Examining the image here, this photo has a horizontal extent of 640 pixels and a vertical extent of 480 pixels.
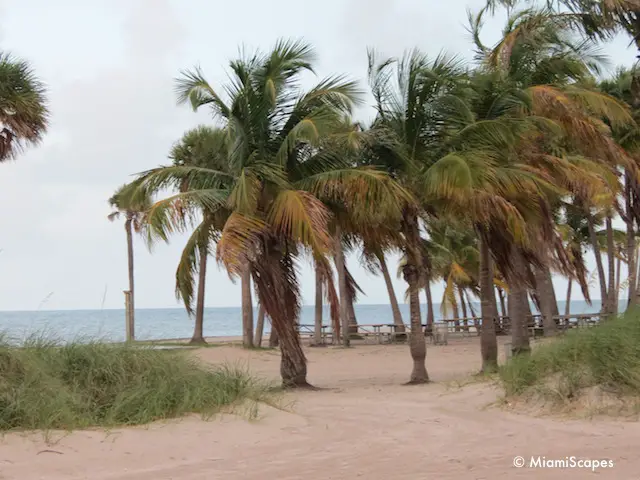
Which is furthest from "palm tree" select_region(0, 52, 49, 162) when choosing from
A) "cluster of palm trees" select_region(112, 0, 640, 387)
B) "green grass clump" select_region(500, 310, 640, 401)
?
"green grass clump" select_region(500, 310, 640, 401)

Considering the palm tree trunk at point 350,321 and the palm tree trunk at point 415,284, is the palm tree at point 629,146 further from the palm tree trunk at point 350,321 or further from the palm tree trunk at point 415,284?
the palm tree trunk at point 350,321

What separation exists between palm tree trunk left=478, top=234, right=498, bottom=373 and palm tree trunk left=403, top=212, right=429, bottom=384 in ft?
3.91

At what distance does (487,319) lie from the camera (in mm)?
14844

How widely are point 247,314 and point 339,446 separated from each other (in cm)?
1886

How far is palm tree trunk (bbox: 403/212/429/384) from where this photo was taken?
46.6 ft

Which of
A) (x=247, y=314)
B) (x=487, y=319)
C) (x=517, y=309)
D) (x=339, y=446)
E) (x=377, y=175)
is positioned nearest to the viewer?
(x=339, y=446)

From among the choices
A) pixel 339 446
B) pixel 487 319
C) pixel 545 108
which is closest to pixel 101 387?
pixel 339 446

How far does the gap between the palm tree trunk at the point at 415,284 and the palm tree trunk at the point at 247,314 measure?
11535mm

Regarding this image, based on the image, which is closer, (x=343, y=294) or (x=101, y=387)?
(x=101, y=387)

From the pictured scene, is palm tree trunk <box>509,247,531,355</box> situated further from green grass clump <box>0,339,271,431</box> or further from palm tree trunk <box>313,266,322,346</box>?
palm tree trunk <box>313,266,322,346</box>

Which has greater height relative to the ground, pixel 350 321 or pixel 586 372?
pixel 350 321

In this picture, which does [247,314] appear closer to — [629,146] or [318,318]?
[318,318]

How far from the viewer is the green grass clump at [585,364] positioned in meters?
8.65

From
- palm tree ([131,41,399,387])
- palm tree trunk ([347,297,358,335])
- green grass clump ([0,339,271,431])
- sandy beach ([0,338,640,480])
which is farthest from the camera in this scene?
palm tree trunk ([347,297,358,335])
